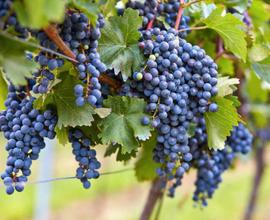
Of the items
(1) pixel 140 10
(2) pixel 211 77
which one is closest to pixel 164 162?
(2) pixel 211 77

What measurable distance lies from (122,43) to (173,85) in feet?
0.46

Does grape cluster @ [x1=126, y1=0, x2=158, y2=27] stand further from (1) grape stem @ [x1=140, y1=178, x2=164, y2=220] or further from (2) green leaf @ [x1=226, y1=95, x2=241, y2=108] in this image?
(1) grape stem @ [x1=140, y1=178, x2=164, y2=220]

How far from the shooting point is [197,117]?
1.13m

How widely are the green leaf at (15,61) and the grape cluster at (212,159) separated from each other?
1.70 ft

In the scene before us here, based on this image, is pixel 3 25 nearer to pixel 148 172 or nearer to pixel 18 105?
pixel 18 105

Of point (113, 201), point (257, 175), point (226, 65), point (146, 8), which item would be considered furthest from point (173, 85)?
point (113, 201)

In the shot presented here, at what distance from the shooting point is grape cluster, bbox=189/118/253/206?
129 cm

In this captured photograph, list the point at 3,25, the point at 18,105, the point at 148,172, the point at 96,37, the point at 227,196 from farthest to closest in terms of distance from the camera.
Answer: the point at 227,196, the point at 148,172, the point at 18,105, the point at 96,37, the point at 3,25

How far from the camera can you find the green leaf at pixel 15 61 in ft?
2.68

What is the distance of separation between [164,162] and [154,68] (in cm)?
25

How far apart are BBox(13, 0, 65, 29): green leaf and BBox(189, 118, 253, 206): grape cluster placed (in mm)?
598

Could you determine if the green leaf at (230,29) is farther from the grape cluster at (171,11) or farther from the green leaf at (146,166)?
the green leaf at (146,166)

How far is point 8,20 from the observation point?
2.66 ft

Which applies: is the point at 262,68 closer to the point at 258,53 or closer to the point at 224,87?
the point at 258,53
